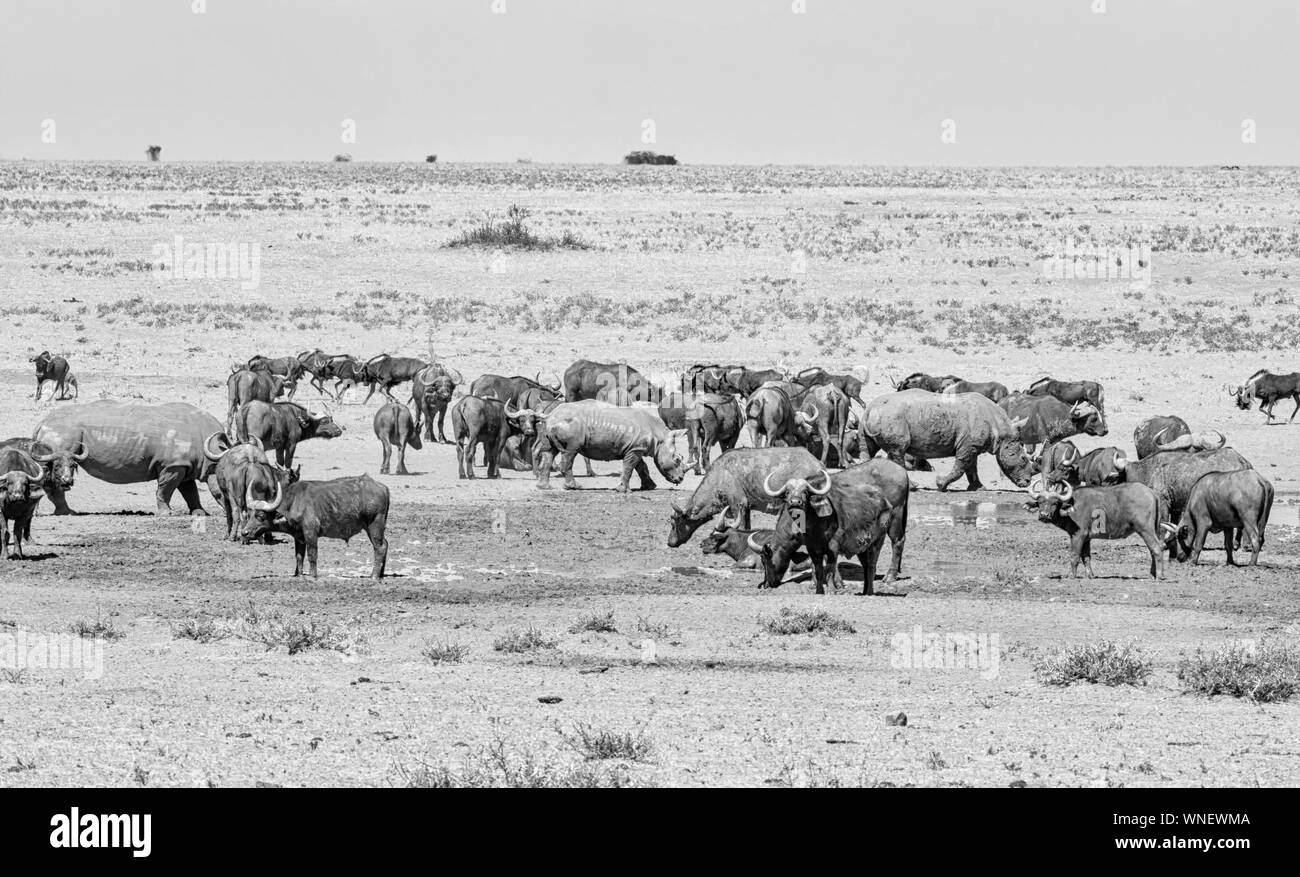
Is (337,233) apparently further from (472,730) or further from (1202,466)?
(472,730)

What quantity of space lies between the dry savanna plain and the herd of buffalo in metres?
0.51

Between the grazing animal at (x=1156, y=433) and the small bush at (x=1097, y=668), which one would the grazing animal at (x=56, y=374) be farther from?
the small bush at (x=1097, y=668)

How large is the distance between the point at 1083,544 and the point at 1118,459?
11.2 ft

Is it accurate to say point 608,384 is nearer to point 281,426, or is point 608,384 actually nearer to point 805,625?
point 281,426

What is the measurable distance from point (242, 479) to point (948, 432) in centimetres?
1110

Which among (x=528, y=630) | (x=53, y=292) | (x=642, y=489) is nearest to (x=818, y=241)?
(x=53, y=292)

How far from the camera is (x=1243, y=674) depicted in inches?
484

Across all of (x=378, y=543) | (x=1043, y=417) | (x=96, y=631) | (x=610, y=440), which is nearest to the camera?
(x=96, y=631)

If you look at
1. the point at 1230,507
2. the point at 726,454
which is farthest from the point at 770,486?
the point at 1230,507

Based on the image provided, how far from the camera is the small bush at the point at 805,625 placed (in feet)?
47.2

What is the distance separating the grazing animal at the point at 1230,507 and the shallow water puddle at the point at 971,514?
143 inches

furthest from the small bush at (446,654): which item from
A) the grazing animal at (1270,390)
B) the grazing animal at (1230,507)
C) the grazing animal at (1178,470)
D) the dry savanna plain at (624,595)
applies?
the grazing animal at (1270,390)

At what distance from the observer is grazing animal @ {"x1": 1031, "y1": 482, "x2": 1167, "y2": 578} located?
18453mm

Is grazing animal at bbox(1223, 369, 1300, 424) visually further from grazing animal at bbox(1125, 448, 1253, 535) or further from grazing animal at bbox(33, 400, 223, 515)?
grazing animal at bbox(33, 400, 223, 515)
